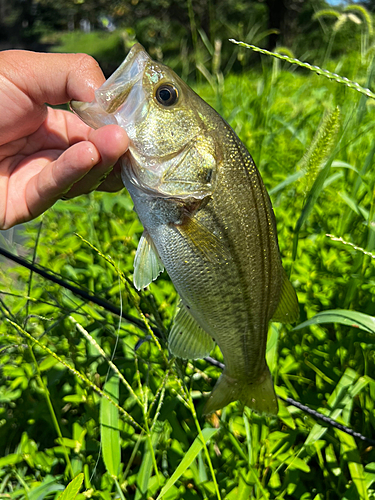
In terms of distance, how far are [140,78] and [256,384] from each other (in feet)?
3.79

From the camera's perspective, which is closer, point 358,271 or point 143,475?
point 143,475

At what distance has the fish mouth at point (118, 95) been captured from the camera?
125 cm

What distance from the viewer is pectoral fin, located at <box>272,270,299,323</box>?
4.73 ft

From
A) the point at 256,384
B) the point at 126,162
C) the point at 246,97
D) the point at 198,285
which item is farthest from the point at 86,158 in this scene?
the point at 246,97

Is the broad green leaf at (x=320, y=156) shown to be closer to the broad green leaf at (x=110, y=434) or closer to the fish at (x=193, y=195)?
the fish at (x=193, y=195)

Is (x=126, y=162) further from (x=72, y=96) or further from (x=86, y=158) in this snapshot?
(x=72, y=96)

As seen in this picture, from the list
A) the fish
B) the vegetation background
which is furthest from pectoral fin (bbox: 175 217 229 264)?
the vegetation background

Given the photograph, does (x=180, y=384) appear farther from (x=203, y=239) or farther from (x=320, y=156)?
(x=320, y=156)

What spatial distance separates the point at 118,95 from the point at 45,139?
0.69 meters

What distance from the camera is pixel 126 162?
4.39ft

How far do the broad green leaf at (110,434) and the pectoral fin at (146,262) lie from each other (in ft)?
1.41

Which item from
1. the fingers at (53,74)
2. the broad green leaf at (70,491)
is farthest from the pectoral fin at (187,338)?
the fingers at (53,74)

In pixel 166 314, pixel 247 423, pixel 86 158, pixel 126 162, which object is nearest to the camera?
pixel 86 158

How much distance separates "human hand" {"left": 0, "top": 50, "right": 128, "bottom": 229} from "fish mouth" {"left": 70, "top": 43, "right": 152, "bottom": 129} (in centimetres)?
8
